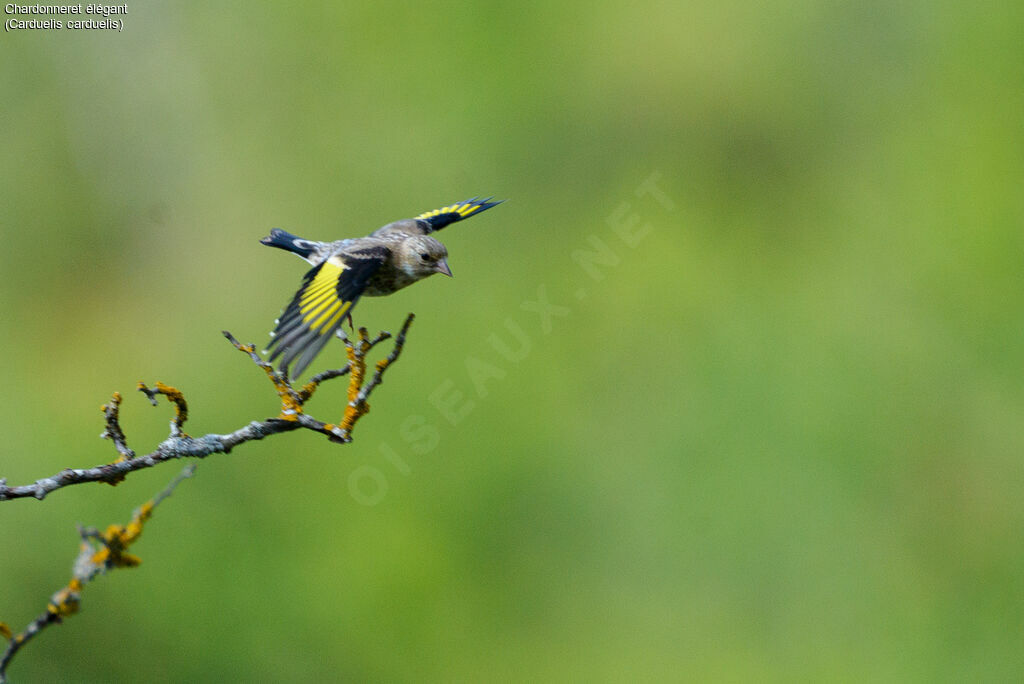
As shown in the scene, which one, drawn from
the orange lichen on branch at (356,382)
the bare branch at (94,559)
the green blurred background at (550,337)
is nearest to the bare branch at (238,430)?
the orange lichen on branch at (356,382)

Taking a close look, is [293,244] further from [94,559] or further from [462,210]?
[94,559]

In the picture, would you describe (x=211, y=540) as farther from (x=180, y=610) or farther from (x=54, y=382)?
(x=54, y=382)

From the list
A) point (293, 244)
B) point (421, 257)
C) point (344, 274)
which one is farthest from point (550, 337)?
point (344, 274)

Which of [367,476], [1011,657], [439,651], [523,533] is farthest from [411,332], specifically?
[1011,657]

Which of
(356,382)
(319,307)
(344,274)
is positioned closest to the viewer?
(356,382)

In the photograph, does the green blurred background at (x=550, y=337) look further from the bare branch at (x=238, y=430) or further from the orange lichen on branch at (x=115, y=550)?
the orange lichen on branch at (x=115, y=550)

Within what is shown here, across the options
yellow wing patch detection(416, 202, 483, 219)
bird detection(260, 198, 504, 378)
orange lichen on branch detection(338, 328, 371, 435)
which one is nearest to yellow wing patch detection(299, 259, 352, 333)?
bird detection(260, 198, 504, 378)
